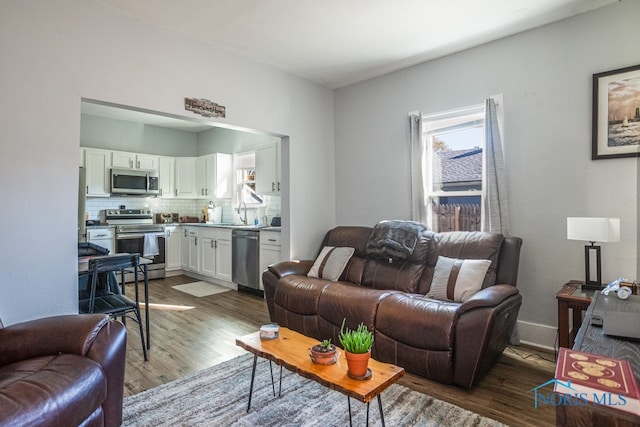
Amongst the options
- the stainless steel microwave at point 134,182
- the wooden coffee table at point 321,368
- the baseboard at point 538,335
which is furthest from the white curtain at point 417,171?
the stainless steel microwave at point 134,182

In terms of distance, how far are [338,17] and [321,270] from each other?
7.71 feet

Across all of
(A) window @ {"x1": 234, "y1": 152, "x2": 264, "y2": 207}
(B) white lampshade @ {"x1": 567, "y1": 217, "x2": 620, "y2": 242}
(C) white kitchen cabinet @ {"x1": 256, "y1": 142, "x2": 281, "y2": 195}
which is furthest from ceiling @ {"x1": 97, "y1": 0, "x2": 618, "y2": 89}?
(A) window @ {"x1": 234, "y1": 152, "x2": 264, "y2": 207}

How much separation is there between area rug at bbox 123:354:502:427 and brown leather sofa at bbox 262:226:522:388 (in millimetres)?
→ 286

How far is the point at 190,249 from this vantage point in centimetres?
593

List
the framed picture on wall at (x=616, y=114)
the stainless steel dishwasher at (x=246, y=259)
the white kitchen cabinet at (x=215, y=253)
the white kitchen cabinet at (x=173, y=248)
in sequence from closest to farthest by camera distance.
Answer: the framed picture on wall at (x=616, y=114), the stainless steel dishwasher at (x=246, y=259), the white kitchen cabinet at (x=215, y=253), the white kitchen cabinet at (x=173, y=248)

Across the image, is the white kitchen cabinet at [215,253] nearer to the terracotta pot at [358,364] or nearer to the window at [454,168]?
the window at [454,168]

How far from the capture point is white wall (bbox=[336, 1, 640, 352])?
2.62 metres

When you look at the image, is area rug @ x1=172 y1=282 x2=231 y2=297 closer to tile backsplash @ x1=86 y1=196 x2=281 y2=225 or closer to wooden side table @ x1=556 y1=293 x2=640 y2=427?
tile backsplash @ x1=86 y1=196 x2=281 y2=225

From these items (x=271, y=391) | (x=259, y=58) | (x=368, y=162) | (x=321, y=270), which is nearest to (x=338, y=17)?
(x=259, y=58)

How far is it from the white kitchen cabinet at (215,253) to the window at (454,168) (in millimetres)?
3047

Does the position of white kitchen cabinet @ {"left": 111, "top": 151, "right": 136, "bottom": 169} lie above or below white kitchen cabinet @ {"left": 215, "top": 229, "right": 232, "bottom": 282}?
above

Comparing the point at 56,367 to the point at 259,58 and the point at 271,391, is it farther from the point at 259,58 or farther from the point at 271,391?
the point at 259,58

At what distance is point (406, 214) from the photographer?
3832 mm

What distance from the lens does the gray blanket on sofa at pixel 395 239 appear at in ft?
10.6
